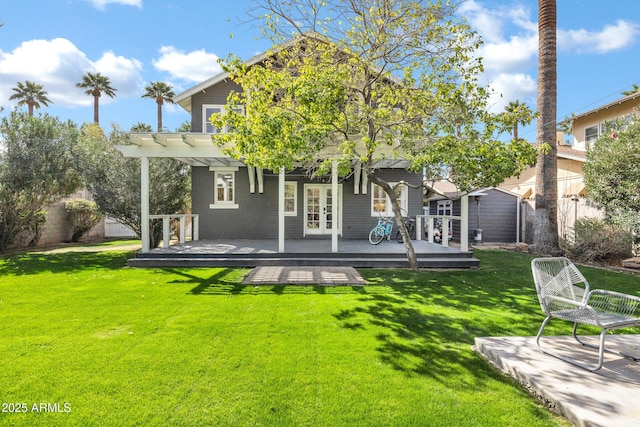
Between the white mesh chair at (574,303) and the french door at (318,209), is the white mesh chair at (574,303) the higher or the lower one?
the lower one

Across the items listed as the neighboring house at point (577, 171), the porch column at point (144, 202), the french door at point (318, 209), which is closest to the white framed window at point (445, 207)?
the neighboring house at point (577, 171)

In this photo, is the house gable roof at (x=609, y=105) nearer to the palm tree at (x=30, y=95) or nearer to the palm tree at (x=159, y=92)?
the palm tree at (x=159, y=92)

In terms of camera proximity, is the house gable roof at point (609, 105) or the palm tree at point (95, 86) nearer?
the house gable roof at point (609, 105)

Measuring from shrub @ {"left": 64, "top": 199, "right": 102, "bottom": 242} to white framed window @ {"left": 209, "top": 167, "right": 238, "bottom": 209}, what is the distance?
7445mm

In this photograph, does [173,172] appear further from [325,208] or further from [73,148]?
[325,208]

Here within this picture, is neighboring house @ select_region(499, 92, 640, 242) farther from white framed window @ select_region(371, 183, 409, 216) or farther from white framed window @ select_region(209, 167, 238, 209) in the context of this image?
white framed window @ select_region(209, 167, 238, 209)

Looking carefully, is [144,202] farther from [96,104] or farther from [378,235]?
[96,104]

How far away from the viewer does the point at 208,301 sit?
5.50 metres

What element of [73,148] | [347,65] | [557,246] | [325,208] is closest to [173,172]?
[73,148]

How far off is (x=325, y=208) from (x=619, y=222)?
855 centimetres

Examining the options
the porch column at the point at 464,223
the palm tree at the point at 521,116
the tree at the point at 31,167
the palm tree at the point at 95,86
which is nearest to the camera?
the palm tree at the point at 521,116

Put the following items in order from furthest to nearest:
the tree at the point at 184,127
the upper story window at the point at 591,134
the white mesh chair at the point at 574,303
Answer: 1. the tree at the point at 184,127
2. the upper story window at the point at 591,134
3. the white mesh chair at the point at 574,303

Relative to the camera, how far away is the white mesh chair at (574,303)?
305cm

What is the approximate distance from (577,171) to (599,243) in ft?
17.7
